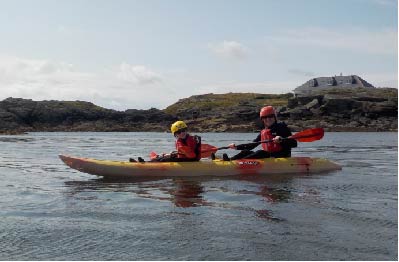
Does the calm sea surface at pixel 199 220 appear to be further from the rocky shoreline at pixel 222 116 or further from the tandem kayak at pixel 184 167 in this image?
the rocky shoreline at pixel 222 116

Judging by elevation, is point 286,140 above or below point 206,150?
above

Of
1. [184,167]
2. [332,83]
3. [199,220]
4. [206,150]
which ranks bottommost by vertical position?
[199,220]

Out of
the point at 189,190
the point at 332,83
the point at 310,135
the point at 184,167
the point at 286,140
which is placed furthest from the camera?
the point at 332,83

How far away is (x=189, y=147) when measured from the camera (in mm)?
13773

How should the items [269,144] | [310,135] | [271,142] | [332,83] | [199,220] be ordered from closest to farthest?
[199,220]
[271,142]
[269,144]
[310,135]
[332,83]

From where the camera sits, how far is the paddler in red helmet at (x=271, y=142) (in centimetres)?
1449

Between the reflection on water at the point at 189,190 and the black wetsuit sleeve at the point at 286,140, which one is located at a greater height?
the black wetsuit sleeve at the point at 286,140

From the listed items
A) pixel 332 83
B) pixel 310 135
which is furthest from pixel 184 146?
pixel 332 83

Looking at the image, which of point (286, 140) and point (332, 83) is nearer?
point (286, 140)

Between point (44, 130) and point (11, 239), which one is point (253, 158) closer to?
point (11, 239)

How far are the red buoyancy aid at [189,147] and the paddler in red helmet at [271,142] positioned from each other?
3.25 ft

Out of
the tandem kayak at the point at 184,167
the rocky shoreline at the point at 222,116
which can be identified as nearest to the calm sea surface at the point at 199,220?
the tandem kayak at the point at 184,167

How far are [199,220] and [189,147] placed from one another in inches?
250

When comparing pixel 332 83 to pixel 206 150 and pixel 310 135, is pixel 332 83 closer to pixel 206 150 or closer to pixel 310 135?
pixel 310 135
